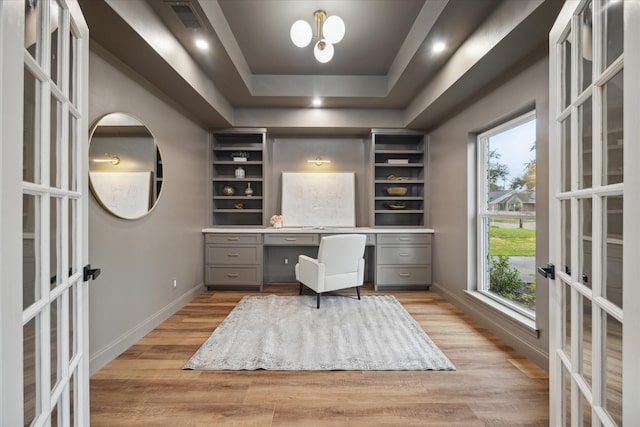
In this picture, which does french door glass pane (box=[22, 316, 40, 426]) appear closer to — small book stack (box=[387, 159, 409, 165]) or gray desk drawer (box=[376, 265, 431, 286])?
gray desk drawer (box=[376, 265, 431, 286])

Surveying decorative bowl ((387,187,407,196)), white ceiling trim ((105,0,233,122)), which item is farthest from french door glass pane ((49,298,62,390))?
decorative bowl ((387,187,407,196))

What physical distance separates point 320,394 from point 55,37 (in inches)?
85.1

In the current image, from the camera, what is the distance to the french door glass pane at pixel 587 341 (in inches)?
42.2

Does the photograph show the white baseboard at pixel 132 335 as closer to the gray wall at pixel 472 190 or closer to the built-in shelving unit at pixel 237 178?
the built-in shelving unit at pixel 237 178

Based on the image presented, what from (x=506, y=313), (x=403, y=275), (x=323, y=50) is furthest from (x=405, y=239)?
(x=323, y=50)

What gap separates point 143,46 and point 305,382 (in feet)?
8.66

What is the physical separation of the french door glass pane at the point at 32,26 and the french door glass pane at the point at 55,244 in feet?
1.60

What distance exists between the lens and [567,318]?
1.27m

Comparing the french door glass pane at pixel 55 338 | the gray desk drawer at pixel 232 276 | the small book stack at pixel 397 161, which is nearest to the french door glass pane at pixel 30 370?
the french door glass pane at pixel 55 338

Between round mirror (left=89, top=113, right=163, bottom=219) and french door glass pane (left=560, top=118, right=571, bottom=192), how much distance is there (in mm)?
2811

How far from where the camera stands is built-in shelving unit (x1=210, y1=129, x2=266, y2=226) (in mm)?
4586

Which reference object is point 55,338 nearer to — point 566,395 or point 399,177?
point 566,395
